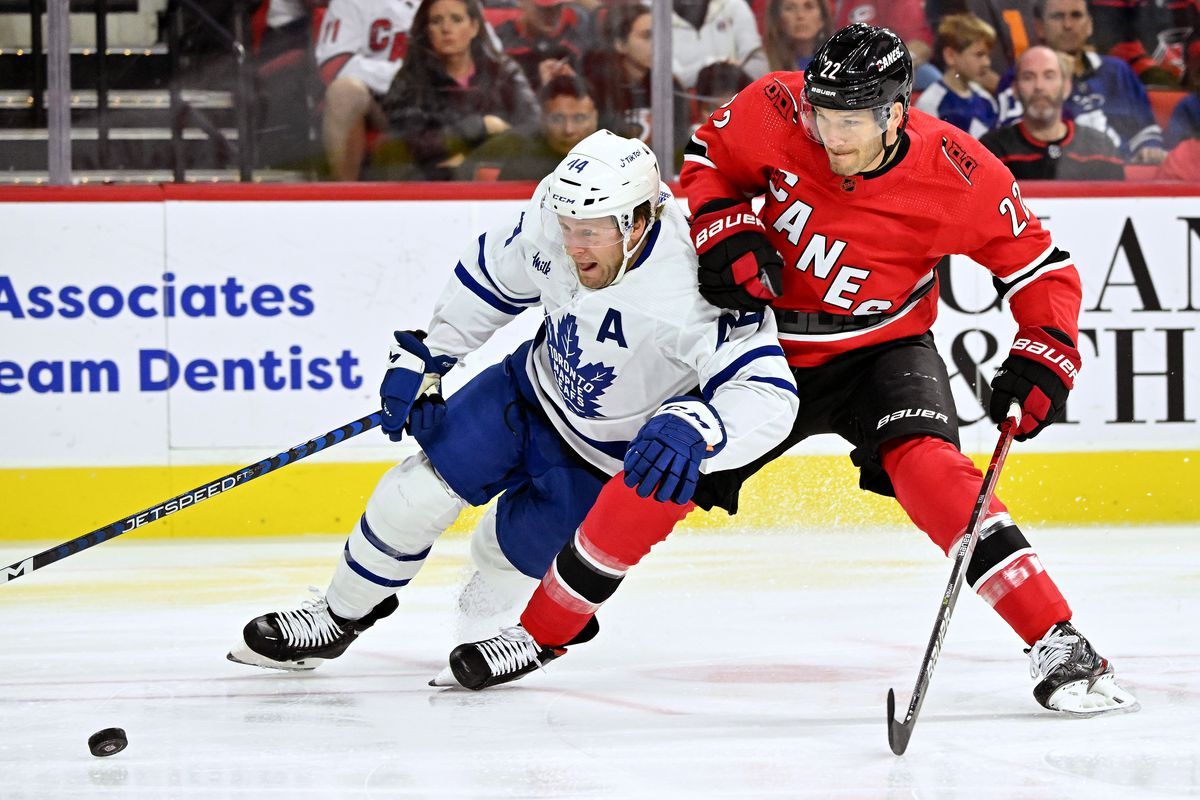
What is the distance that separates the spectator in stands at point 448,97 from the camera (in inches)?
183

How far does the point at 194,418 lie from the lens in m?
4.50

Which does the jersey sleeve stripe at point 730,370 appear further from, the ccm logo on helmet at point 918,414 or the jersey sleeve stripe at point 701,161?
the jersey sleeve stripe at point 701,161

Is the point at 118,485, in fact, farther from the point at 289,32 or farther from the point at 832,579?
the point at 832,579

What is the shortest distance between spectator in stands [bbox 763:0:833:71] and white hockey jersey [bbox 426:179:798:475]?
7.03 feet

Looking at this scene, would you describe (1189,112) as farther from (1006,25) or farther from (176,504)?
(176,504)

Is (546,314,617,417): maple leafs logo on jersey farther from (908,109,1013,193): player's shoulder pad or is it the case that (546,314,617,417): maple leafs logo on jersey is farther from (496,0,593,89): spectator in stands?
(496,0,593,89): spectator in stands

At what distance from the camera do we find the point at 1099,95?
4.81m

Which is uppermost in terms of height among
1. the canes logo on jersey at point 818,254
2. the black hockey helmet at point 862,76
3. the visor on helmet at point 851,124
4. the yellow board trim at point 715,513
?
the black hockey helmet at point 862,76

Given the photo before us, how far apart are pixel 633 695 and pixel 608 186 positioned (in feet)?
2.78

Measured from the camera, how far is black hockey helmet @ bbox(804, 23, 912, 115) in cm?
251

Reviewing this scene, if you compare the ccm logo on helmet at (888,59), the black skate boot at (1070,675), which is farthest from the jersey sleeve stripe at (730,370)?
the black skate boot at (1070,675)

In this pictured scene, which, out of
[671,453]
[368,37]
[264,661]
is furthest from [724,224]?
[368,37]

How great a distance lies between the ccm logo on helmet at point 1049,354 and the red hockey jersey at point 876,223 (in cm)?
6

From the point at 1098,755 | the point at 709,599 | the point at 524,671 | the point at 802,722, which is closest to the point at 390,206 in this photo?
the point at 709,599
